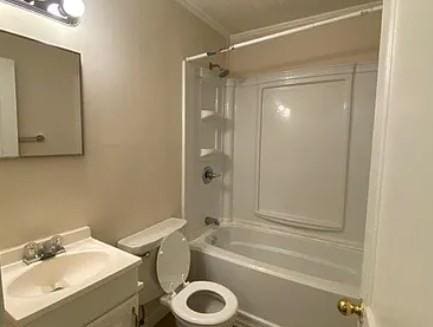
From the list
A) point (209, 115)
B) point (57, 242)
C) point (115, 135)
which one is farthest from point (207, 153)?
point (57, 242)

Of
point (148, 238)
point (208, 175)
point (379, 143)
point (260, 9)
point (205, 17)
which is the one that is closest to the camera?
point (379, 143)

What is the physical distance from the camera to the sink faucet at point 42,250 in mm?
1163

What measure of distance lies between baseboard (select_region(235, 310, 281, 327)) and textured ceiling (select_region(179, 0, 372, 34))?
2.37 metres

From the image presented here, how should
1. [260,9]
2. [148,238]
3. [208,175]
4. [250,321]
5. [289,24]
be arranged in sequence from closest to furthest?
1. [148,238]
2. [250,321]
3. [260,9]
4. [289,24]
5. [208,175]

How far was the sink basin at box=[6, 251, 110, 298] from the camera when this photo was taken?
1.08 m

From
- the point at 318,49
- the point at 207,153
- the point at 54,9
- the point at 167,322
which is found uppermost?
the point at 318,49

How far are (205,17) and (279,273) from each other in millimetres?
2144

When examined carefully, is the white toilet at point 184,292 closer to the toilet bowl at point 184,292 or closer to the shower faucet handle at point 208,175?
the toilet bowl at point 184,292

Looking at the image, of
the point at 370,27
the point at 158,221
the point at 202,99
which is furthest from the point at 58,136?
the point at 370,27

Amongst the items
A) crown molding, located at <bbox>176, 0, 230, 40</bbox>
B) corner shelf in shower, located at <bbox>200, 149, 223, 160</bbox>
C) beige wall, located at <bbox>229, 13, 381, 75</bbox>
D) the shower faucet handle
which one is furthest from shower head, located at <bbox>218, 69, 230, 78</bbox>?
the shower faucet handle

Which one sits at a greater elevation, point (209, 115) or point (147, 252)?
point (209, 115)

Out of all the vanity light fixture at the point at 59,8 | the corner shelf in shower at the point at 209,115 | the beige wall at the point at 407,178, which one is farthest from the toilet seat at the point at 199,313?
the vanity light fixture at the point at 59,8

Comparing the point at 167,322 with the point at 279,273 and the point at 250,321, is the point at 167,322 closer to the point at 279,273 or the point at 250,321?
the point at 250,321

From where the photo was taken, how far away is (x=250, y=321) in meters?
1.86
